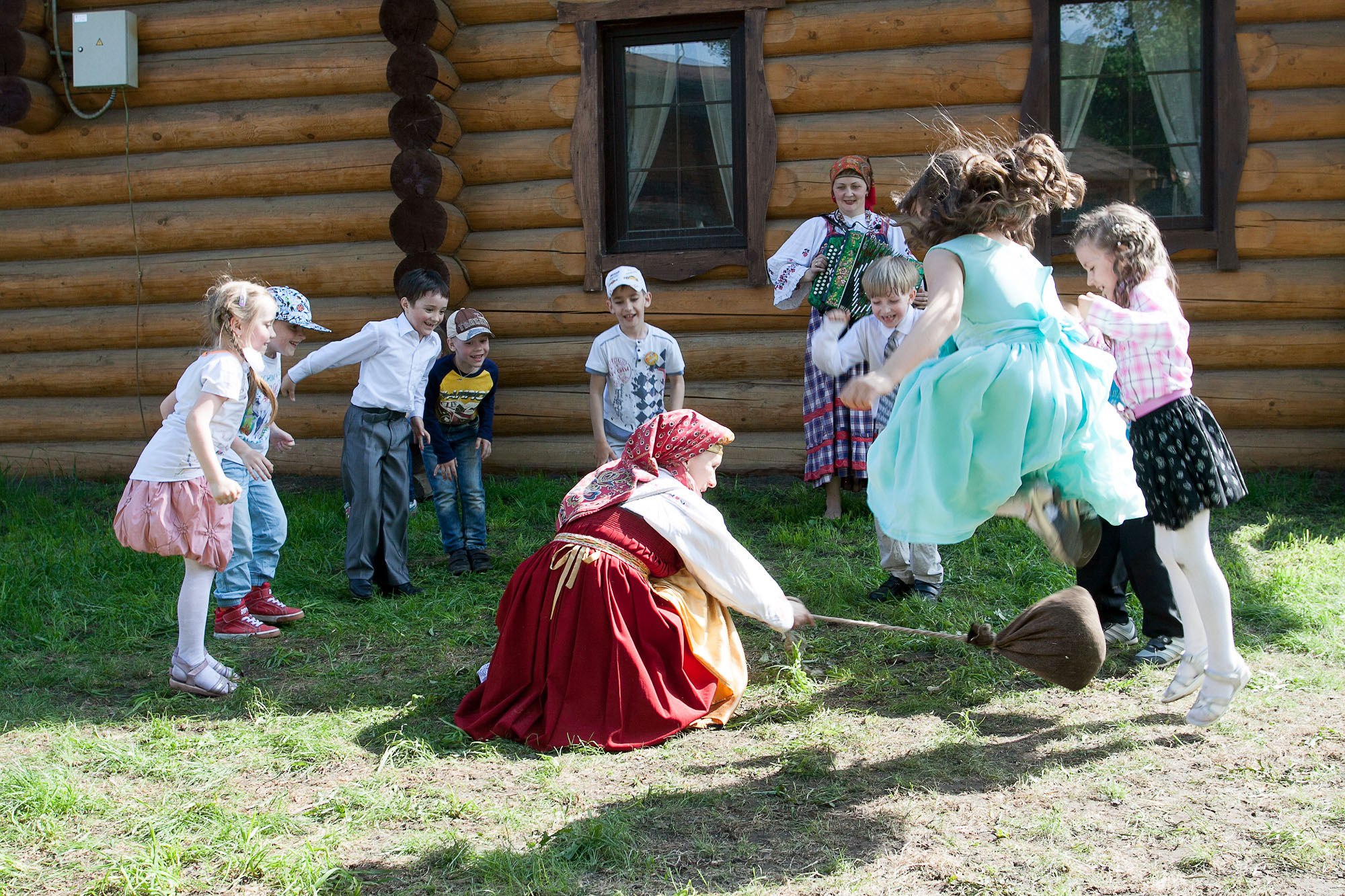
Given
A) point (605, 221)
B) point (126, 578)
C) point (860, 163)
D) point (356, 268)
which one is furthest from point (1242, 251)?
point (126, 578)

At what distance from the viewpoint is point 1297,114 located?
6.77 m

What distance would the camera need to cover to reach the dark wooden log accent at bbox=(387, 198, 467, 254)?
7.19 meters

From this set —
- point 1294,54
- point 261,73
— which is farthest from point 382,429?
point 1294,54

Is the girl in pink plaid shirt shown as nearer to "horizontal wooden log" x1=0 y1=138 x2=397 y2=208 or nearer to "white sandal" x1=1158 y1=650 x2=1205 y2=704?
"white sandal" x1=1158 y1=650 x2=1205 y2=704

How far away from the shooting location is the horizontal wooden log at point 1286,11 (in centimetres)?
674

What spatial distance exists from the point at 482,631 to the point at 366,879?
224 cm

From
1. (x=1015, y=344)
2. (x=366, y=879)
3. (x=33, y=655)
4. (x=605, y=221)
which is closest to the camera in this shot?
(x=366, y=879)

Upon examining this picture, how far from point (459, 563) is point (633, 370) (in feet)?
4.73

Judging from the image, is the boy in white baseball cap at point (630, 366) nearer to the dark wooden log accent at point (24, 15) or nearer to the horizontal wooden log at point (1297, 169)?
the horizontal wooden log at point (1297, 169)

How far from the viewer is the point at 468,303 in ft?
25.7

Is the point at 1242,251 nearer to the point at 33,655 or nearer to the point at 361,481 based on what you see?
the point at 361,481

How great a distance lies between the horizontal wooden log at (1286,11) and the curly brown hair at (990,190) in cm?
441

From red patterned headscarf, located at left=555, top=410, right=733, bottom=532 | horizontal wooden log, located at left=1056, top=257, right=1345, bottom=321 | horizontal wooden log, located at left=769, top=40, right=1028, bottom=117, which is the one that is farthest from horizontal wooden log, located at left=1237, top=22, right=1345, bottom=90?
red patterned headscarf, located at left=555, top=410, right=733, bottom=532

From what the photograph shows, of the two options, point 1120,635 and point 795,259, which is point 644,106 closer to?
point 795,259
